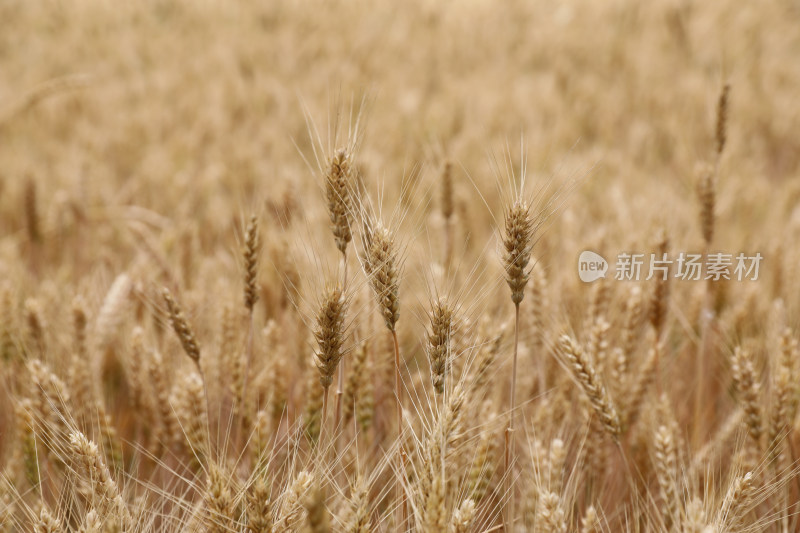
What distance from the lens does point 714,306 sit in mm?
2029

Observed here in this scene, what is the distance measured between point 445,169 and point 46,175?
2.83 meters
